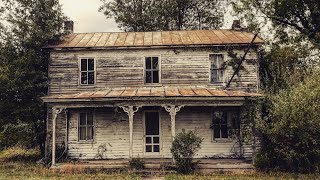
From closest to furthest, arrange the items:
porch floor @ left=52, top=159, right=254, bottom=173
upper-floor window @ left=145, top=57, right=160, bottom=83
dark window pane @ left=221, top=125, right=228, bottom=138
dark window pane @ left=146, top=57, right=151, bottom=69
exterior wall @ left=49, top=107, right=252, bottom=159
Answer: porch floor @ left=52, top=159, right=254, bottom=173 < exterior wall @ left=49, top=107, right=252, bottom=159 < dark window pane @ left=221, top=125, right=228, bottom=138 < upper-floor window @ left=145, top=57, right=160, bottom=83 < dark window pane @ left=146, top=57, right=151, bottom=69

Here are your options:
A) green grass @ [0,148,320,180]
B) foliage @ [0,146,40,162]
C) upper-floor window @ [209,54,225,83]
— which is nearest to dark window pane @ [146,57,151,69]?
upper-floor window @ [209,54,225,83]

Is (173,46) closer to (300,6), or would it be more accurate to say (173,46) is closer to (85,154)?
(85,154)

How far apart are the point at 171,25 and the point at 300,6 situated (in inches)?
563

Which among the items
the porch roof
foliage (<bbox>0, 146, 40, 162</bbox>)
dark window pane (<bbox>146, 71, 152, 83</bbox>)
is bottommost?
foliage (<bbox>0, 146, 40, 162</bbox>)

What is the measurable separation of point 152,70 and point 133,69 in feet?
3.58

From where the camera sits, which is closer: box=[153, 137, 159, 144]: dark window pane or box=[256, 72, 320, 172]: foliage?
box=[256, 72, 320, 172]: foliage

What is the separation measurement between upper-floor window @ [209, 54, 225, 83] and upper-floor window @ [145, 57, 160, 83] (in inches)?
122

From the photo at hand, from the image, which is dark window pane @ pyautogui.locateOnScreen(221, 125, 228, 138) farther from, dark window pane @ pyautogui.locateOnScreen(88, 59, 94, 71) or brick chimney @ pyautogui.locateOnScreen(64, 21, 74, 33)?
brick chimney @ pyautogui.locateOnScreen(64, 21, 74, 33)

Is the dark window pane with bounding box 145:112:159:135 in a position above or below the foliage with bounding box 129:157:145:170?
above

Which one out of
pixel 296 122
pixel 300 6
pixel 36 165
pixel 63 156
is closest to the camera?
pixel 296 122

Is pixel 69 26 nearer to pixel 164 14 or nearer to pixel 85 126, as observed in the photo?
pixel 85 126

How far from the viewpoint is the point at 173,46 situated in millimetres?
18609

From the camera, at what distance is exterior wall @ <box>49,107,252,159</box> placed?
18.2 meters

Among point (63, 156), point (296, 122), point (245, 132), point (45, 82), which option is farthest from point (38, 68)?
point (296, 122)
